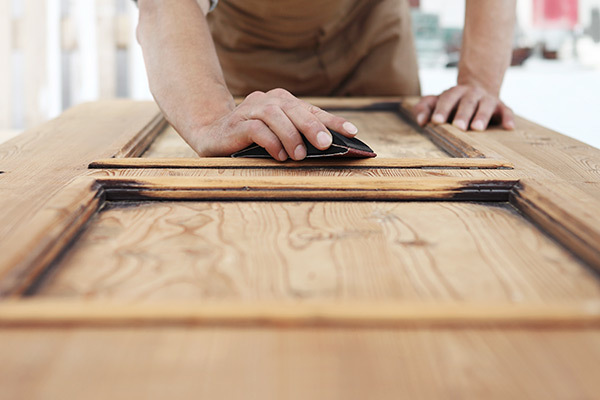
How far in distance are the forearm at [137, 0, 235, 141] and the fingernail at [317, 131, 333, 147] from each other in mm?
208

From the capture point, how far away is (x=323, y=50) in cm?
142

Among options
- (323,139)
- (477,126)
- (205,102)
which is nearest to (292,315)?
(323,139)

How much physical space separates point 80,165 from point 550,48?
9.38 feet

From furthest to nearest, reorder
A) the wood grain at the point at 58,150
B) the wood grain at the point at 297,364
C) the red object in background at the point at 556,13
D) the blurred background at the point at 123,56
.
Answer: the red object in background at the point at 556,13 < the blurred background at the point at 123,56 < the wood grain at the point at 58,150 < the wood grain at the point at 297,364

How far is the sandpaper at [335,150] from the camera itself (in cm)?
70

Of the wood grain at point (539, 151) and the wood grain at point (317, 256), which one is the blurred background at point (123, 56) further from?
the wood grain at point (317, 256)

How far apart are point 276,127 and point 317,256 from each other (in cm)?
28

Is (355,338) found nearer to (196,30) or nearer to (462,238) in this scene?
(462,238)

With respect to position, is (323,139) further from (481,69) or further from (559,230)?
(481,69)

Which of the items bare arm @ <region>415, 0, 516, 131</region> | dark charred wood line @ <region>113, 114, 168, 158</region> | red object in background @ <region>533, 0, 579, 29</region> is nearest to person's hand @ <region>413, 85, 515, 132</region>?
bare arm @ <region>415, 0, 516, 131</region>

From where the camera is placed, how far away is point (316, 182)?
0.63 meters

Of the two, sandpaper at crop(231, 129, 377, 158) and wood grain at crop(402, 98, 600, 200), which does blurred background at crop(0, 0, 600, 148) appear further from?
sandpaper at crop(231, 129, 377, 158)

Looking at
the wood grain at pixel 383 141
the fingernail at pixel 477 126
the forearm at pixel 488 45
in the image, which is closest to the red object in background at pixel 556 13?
the forearm at pixel 488 45

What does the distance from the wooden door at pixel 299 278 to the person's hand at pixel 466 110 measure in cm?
25
